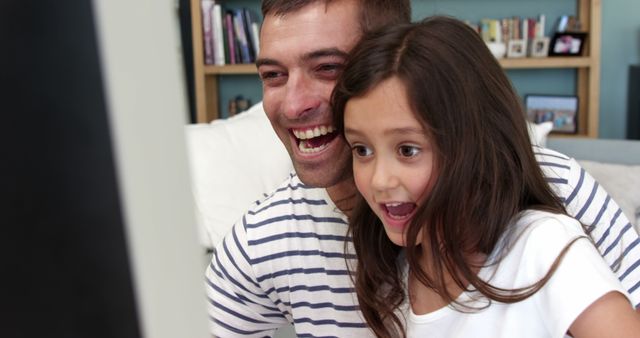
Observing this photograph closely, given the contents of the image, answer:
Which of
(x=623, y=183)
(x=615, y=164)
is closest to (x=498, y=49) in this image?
(x=615, y=164)

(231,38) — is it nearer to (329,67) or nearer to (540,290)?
(329,67)

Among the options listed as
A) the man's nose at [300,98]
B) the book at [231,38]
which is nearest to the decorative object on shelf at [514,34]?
the book at [231,38]

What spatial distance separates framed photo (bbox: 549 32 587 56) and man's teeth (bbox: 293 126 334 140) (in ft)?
7.72

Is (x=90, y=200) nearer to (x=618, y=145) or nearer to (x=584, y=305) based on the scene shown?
(x=584, y=305)

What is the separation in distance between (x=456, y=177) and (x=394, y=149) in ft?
0.27

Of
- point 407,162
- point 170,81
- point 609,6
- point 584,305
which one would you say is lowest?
point 584,305

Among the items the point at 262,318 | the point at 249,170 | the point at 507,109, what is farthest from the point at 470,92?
the point at 249,170

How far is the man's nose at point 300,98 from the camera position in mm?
1052

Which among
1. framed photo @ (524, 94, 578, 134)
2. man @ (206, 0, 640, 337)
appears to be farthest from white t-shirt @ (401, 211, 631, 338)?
framed photo @ (524, 94, 578, 134)

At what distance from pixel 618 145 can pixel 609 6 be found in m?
0.94

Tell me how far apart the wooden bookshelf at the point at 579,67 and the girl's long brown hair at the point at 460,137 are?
7.58ft

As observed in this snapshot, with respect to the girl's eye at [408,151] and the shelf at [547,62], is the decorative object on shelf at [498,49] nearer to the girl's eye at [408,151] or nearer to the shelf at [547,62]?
the shelf at [547,62]

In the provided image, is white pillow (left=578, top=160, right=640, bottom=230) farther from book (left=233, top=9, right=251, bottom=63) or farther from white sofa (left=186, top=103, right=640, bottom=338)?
book (left=233, top=9, right=251, bottom=63)

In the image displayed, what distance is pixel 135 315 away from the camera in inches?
7.4
